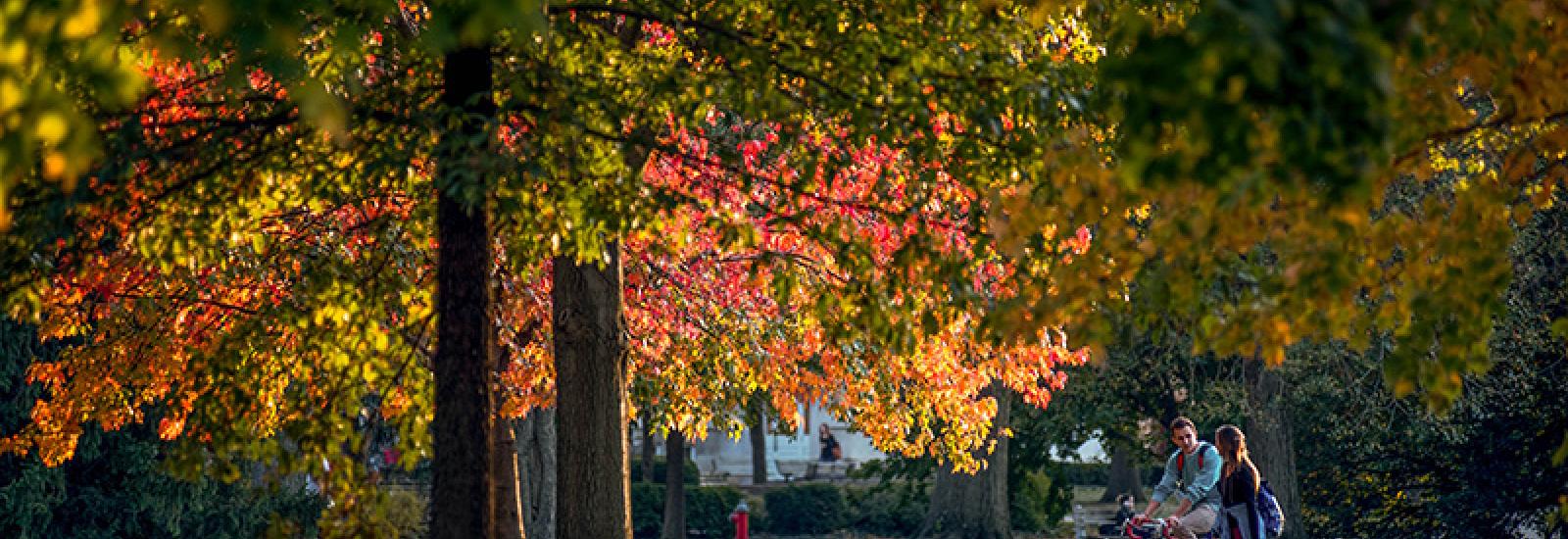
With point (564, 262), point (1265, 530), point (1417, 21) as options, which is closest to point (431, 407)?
point (564, 262)

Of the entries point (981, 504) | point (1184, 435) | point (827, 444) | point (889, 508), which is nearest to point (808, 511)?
point (889, 508)

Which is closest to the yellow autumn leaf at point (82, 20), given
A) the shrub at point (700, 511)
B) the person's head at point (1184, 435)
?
the person's head at point (1184, 435)

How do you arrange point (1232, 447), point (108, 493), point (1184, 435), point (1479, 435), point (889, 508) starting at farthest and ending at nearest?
→ point (889, 508) → point (108, 493) → point (1479, 435) → point (1184, 435) → point (1232, 447)

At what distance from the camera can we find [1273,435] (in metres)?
23.9

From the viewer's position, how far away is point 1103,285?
22.3ft

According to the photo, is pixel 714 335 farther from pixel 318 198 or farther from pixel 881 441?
pixel 318 198

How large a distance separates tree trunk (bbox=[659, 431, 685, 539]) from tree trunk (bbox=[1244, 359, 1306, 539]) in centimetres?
1065

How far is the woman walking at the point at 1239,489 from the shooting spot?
12.5 meters

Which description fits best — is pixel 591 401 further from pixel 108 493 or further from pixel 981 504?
pixel 981 504

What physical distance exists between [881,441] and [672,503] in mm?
15592

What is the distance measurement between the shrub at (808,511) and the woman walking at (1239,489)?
20929 millimetres

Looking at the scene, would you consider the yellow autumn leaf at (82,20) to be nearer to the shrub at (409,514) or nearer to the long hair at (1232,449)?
the long hair at (1232,449)

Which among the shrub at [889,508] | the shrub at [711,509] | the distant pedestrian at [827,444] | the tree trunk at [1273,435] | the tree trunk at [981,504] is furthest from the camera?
the distant pedestrian at [827,444]

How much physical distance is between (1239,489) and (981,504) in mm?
15442
